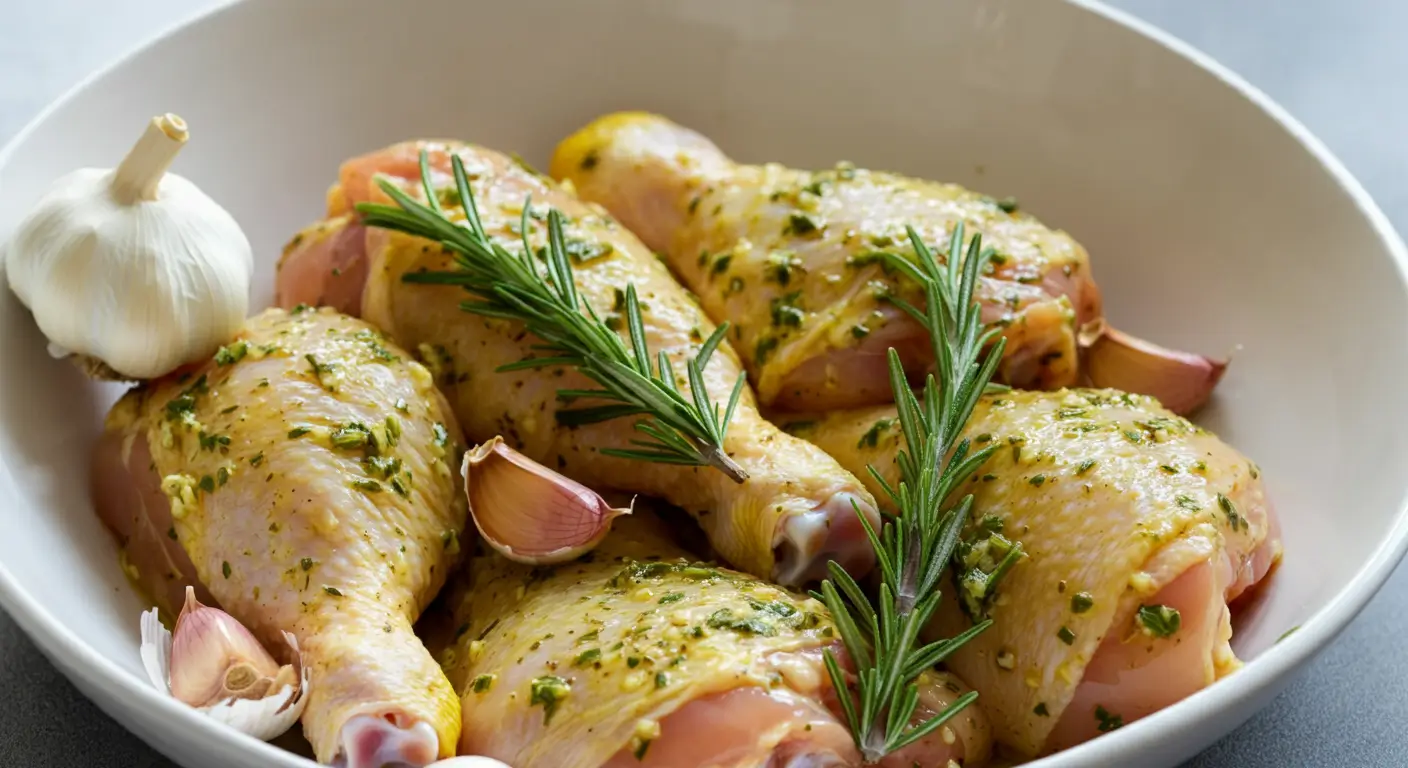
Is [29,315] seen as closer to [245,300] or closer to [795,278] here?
[245,300]

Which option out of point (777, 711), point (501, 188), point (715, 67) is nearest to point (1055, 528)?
point (777, 711)

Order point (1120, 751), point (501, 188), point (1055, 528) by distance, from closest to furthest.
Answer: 1. point (1120, 751)
2. point (1055, 528)
3. point (501, 188)

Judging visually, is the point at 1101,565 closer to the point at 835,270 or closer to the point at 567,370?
the point at 835,270

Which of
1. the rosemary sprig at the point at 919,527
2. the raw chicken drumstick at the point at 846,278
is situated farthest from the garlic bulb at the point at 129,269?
the rosemary sprig at the point at 919,527

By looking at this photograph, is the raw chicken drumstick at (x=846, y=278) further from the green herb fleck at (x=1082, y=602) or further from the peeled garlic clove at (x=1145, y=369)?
the green herb fleck at (x=1082, y=602)

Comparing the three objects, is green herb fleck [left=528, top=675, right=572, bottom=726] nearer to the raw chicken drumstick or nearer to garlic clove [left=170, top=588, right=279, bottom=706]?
garlic clove [left=170, top=588, right=279, bottom=706]

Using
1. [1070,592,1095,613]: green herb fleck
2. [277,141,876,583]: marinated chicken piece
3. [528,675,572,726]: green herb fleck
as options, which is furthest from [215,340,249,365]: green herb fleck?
[1070,592,1095,613]: green herb fleck
